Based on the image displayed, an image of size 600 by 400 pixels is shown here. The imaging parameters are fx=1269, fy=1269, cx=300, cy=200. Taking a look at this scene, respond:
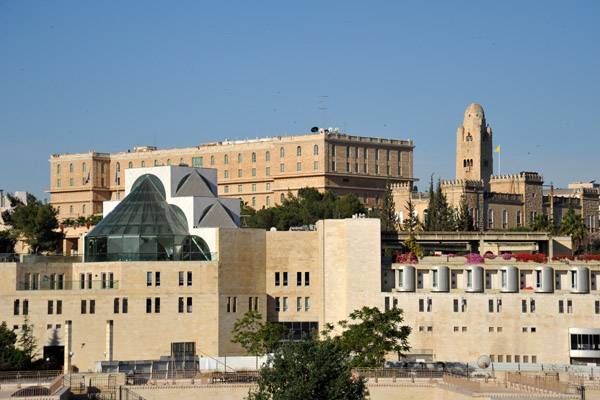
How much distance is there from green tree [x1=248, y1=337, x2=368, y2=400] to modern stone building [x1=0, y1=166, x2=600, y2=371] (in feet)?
84.8

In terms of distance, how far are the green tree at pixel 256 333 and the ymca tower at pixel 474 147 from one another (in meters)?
98.4

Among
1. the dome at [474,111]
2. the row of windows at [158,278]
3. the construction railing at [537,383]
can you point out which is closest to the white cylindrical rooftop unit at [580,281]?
the construction railing at [537,383]

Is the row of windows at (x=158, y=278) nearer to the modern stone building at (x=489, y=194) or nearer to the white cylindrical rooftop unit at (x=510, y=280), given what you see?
the white cylindrical rooftop unit at (x=510, y=280)

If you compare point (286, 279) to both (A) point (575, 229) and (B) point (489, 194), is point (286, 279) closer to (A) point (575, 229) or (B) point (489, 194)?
(A) point (575, 229)

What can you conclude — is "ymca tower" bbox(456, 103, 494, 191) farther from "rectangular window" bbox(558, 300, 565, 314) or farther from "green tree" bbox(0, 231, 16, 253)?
"rectangular window" bbox(558, 300, 565, 314)

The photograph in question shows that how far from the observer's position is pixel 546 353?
98625mm

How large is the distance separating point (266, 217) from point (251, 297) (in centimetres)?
5897

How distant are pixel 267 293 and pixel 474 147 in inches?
3833

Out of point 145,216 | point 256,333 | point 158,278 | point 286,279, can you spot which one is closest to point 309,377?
point 256,333

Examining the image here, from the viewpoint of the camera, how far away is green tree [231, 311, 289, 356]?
97.2 meters

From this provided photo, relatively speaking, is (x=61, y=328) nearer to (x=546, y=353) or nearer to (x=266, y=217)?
(x=546, y=353)

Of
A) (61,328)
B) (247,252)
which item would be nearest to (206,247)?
(247,252)

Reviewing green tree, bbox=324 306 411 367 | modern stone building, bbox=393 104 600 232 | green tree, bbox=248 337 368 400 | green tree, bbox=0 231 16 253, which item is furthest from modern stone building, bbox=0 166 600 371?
modern stone building, bbox=393 104 600 232

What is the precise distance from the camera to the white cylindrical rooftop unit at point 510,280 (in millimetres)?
100750
